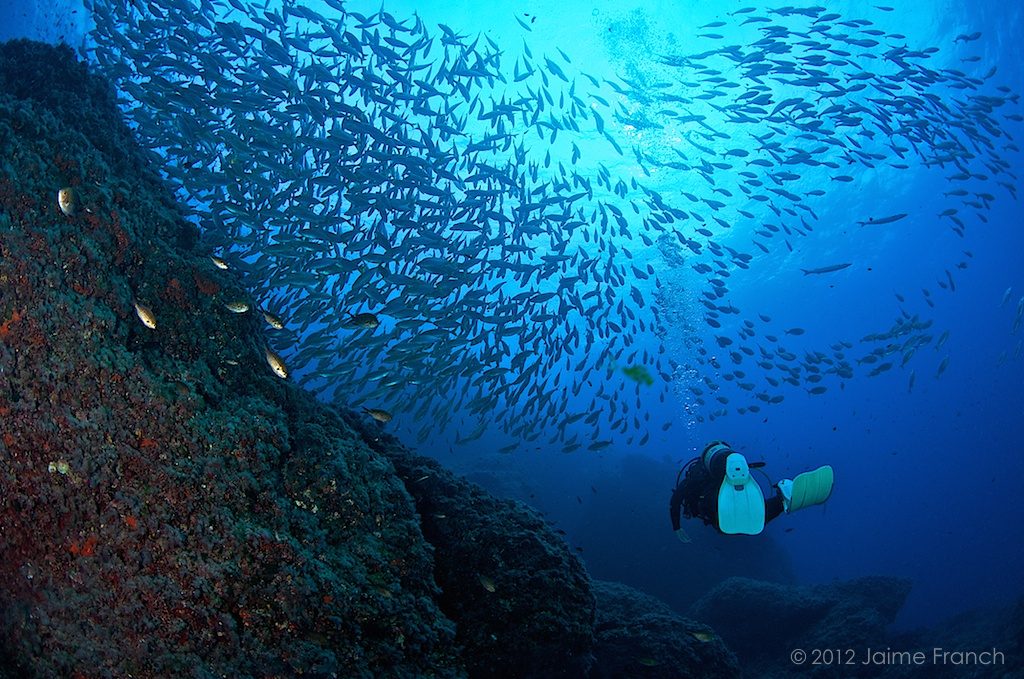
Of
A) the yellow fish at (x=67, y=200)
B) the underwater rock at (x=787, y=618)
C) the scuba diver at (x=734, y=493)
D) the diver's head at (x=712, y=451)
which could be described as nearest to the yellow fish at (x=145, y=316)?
the yellow fish at (x=67, y=200)

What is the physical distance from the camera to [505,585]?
13.6ft

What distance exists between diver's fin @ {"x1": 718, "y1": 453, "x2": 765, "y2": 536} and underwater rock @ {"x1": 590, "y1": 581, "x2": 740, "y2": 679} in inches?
53.4

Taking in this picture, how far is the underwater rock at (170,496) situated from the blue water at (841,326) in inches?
250

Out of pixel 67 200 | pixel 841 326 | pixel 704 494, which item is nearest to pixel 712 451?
pixel 704 494

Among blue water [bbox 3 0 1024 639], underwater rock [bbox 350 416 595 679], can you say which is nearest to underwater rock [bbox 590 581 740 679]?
underwater rock [bbox 350 416 595 679]

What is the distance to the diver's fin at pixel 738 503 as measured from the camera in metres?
6.36

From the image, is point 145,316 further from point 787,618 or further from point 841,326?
point 841,326

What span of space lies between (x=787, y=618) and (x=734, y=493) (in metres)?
7.37

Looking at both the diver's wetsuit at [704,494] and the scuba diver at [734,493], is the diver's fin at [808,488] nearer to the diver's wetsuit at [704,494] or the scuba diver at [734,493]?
the scuba diver at [734,493]

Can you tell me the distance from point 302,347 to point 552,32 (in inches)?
712

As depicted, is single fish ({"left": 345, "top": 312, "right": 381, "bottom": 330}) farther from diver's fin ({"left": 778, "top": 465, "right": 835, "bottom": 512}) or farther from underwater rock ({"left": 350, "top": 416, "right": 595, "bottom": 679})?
diver's fin ({"left": 778, "top": 465, "right": 835, "bottom": 512})

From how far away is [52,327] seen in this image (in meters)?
2.85

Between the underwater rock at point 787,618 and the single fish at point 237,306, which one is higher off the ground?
the underwater rock at point 787,618

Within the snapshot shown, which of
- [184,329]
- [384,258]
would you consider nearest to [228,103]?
[384,258]
